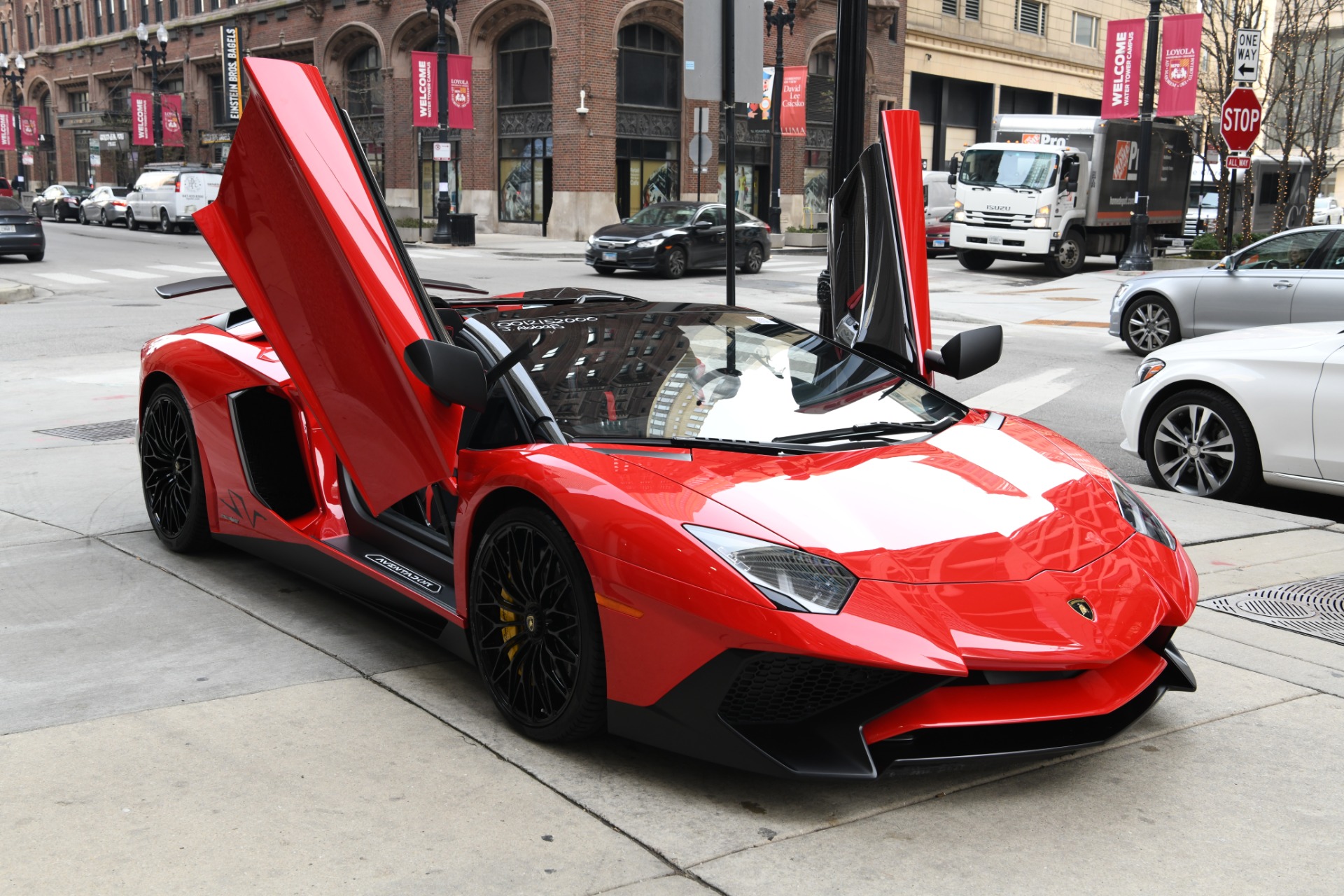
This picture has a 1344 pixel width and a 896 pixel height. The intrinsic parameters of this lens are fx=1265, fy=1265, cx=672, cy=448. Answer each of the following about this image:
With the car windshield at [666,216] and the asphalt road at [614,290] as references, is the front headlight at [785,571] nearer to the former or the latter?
the asphalt road at [614,290]

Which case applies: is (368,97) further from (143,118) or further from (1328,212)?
(1328,212)

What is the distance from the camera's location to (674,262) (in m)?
24.7

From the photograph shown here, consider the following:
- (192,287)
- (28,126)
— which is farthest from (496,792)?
(28,126)

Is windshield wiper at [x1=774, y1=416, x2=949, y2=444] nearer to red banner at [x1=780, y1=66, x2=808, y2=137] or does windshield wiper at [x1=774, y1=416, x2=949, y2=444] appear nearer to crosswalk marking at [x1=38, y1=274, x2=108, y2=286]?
crosswalk marking at [x1=38, y1=274, x2=108, y2=286]

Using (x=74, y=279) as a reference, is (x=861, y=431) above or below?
above

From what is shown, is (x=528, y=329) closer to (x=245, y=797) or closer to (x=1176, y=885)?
(x=245, y=797)

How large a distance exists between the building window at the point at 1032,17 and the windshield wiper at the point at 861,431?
5656 cm

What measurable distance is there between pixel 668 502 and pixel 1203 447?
5028 mm

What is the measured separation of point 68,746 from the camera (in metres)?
3.63

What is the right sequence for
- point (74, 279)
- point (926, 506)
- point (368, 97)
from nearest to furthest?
point (926, 506) → point (74, 279) → point (368, 97)

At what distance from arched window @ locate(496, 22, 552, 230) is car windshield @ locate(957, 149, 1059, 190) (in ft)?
59.9

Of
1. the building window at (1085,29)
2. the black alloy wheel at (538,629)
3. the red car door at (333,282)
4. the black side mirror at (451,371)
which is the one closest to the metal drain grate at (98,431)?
the red car door at (333,282)

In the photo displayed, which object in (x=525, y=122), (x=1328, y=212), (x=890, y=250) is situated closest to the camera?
(x=890, y=250)

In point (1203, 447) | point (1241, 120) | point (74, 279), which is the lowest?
point (74, 279)
